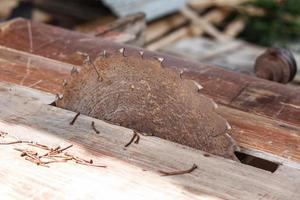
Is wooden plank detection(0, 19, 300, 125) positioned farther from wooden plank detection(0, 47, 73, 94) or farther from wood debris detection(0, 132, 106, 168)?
wood debris detection(0, 132, 106, 168)

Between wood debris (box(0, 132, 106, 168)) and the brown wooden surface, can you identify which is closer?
wood debris (box(0, 132, 106, 168))

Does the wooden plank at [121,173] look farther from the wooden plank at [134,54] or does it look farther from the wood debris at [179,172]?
the wooden plank at [134,54]

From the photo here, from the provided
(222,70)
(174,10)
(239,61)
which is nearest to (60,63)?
(222,70)

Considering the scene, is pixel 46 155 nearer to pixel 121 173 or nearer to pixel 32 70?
pixel 121 173

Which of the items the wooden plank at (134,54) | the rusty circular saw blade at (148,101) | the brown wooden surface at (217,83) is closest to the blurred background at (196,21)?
the wooden plank at (134,54)

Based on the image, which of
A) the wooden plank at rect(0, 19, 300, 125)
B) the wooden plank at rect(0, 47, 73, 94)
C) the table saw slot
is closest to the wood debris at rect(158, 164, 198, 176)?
the table saw slot

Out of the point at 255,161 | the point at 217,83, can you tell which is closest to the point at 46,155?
the point at 255,161
